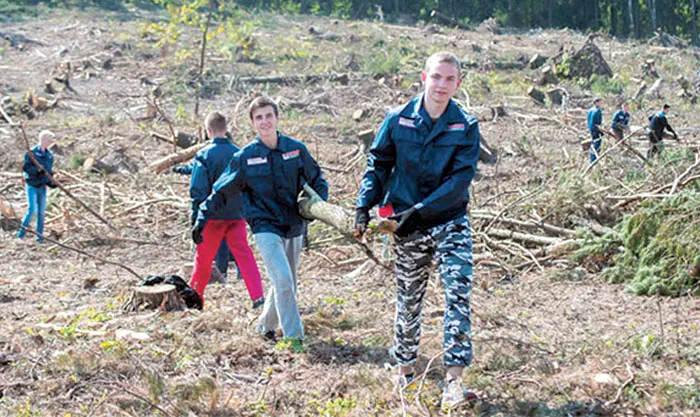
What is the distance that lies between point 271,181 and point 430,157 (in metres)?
1.44

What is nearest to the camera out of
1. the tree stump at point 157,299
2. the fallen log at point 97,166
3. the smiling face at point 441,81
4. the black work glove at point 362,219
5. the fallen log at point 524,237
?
the smiling face at point 441,81

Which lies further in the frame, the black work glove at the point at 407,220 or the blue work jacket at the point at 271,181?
the blue work jacket at the point at 271,181

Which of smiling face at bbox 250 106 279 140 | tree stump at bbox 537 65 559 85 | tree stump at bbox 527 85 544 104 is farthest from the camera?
tree stump at bbox 537 65 559 85

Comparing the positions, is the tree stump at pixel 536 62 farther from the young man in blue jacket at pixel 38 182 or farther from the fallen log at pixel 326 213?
the fallen log at pixel 326 213

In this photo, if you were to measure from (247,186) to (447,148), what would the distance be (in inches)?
66.8

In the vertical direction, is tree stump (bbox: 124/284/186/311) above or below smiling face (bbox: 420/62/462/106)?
below

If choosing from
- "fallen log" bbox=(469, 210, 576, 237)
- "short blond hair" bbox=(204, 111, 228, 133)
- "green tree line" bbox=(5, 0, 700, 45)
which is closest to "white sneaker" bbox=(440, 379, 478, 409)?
"short blond hair" bbox=(204, 111, 228, 133)

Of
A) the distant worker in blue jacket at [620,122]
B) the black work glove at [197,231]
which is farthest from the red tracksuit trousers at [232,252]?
the distant worker in blue jacket at [620,122]

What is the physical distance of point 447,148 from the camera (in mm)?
4121

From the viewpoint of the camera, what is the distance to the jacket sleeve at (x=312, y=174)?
5359 millimetres

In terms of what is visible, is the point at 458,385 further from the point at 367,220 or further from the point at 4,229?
the point at 4,229

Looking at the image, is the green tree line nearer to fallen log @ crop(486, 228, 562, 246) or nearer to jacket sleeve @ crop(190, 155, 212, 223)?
fallen log @ crop(486, 228, 562, 246)

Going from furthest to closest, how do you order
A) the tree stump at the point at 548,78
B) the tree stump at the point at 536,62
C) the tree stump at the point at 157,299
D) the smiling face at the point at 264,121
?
1. the tree stump at the point at 536,62
2. the tree stump at the point at 548,78
3. the tree stump at the point at 157,299
4. the smiling face at the point at 264,121

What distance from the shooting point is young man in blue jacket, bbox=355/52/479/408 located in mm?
4086
